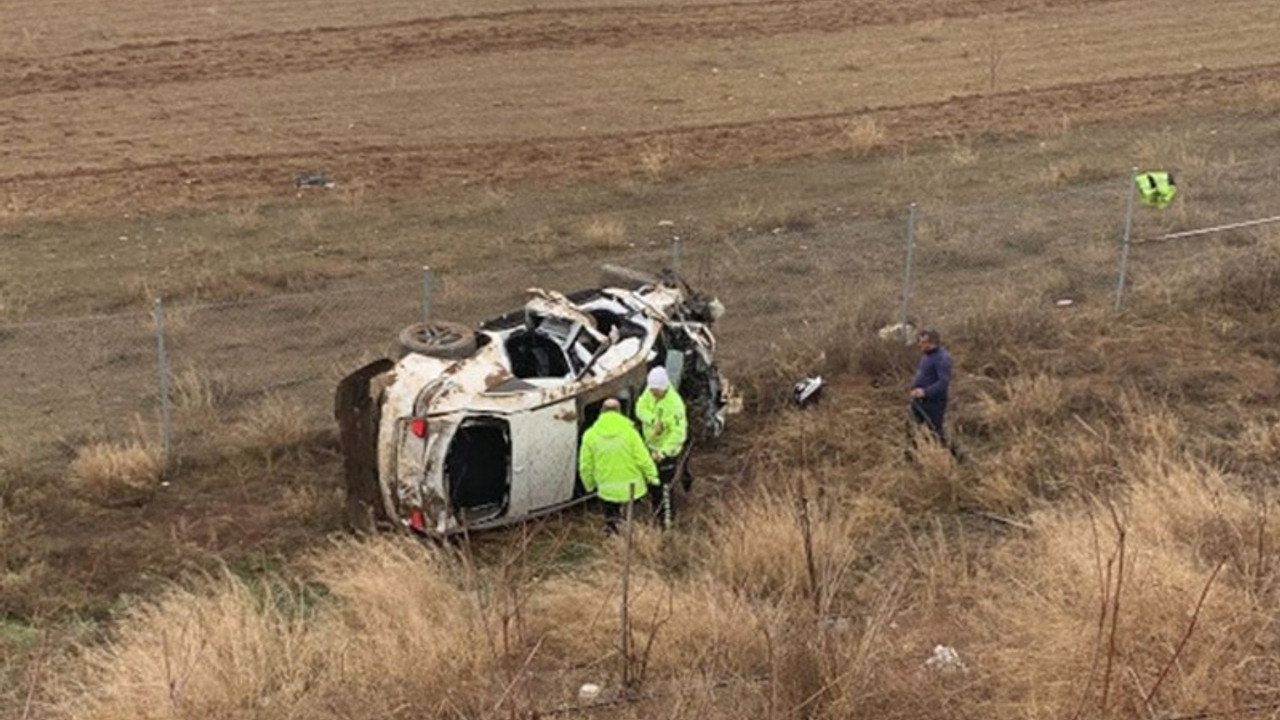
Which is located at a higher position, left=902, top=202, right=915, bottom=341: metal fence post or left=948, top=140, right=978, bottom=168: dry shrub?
left=902, top=202, right=915, bottom=341: metal fence post

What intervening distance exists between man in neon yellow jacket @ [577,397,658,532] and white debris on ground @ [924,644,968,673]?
14.4 feet

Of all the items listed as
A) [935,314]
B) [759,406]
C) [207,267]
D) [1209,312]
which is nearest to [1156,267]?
[1209,312]

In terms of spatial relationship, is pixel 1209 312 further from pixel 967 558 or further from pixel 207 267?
pixel 207 267

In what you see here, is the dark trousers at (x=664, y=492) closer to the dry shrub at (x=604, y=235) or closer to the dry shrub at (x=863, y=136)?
the dry shrub at (x=604, y=235)

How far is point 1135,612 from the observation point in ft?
22.0

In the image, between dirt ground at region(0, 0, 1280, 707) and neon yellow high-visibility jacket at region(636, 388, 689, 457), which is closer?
neon yellow high-visibility jacket at region(636, 388, 689, 457)

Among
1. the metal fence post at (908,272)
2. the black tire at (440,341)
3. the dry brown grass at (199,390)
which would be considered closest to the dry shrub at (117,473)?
the dry brown grass at (199,390)

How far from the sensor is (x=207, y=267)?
19.1m

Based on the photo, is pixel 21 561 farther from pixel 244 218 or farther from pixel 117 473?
pixel 244 218

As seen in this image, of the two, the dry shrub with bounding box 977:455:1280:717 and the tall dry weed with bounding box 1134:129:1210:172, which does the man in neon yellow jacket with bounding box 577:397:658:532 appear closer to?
the dry shrub with bounding box 977:455:1280:717

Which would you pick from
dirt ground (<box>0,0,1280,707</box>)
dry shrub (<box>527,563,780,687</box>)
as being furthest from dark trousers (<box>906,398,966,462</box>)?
dirt ground (<box>0,0,1280,707</box>)

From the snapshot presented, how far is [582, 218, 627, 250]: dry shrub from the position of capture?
19.9 metres

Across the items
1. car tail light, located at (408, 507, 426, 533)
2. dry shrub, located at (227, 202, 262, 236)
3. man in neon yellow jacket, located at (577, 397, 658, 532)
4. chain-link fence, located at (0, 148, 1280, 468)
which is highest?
man in neon yellow jacket, located at (577, 397, 658, 532)

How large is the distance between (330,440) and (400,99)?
15.3 metres
